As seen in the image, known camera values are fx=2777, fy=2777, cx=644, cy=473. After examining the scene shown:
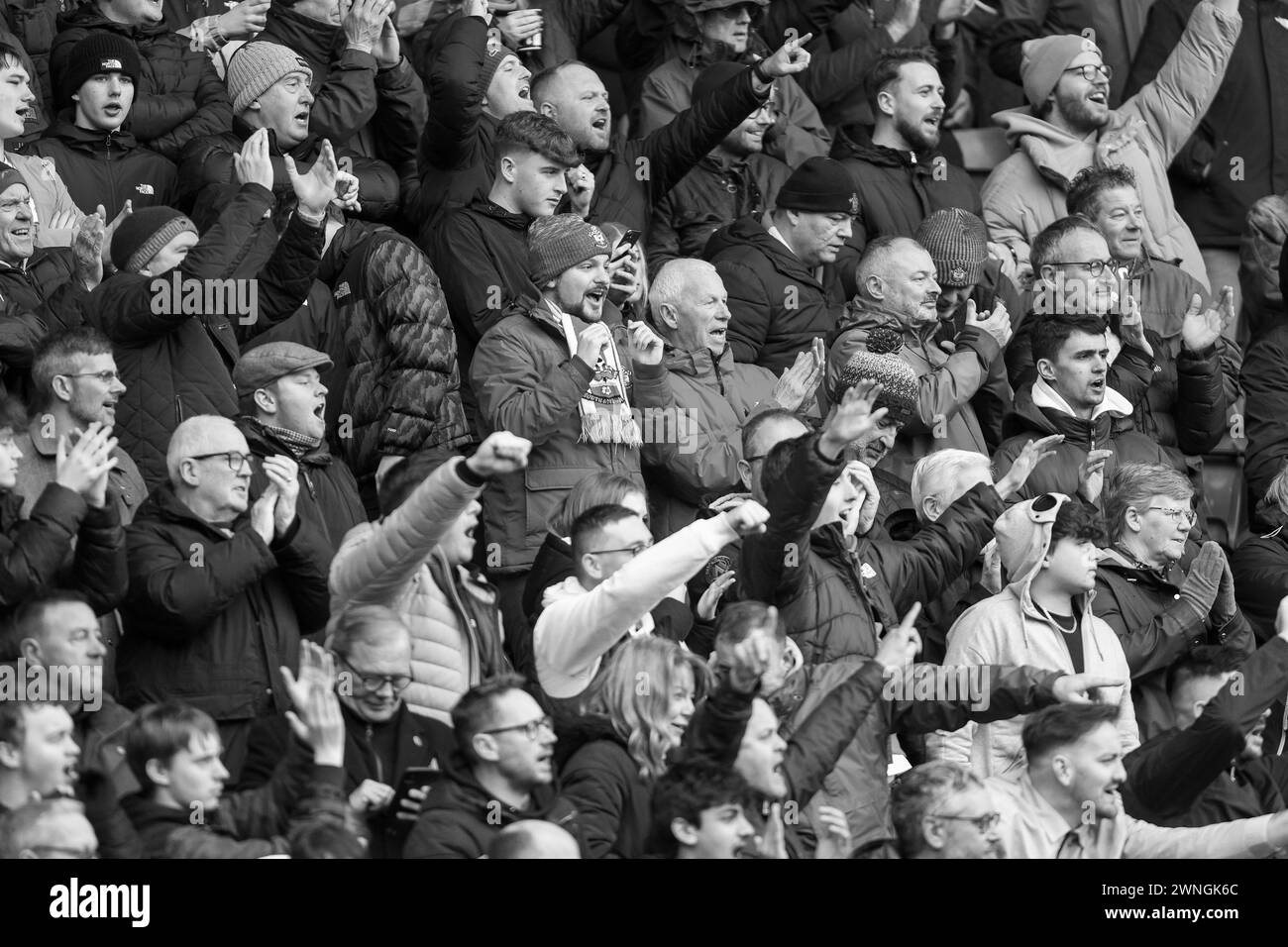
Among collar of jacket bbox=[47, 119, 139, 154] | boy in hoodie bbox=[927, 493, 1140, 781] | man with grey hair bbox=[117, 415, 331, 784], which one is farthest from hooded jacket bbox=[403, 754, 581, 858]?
collar of jacket bbox=[47, 119, 139, 154]

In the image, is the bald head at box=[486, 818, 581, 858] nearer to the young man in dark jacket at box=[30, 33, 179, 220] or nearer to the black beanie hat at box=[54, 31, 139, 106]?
the young man in dark jacket at box=[30, 33, 179, 220]

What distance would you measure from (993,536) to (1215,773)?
5.59ft

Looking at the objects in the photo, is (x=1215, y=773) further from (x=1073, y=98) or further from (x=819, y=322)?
(x=1073, y=98)

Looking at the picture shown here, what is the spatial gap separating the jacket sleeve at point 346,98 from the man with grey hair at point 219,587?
2.87m

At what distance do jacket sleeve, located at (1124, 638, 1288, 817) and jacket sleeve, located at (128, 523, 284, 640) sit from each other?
2939mm

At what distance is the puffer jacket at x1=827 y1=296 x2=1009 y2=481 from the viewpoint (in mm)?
11227

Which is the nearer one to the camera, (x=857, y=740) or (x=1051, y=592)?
(x=857, y=740)

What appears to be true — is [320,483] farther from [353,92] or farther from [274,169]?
[353,92]

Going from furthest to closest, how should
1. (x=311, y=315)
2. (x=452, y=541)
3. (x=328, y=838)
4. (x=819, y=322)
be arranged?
1. (x=819, y=322)
2. (x=311, y=315)
3. (x=452, y=541)
4. (x=328, y=838)

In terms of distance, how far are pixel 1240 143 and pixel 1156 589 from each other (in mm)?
4062

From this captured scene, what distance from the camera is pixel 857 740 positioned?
29.5ft

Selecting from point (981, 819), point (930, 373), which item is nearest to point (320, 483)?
point (981, 819)

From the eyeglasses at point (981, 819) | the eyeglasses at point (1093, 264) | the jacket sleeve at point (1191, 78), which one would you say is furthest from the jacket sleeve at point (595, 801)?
the jacket sleeve at point (1191, 78)
